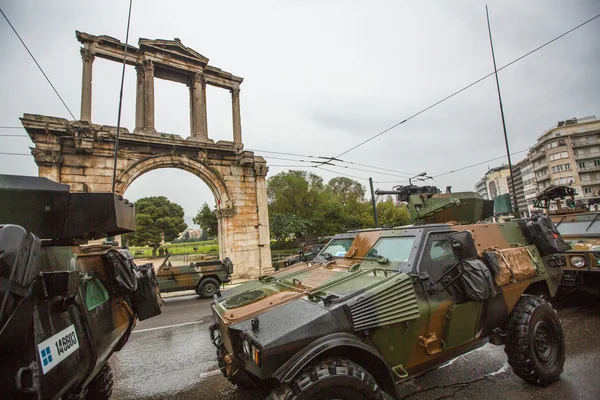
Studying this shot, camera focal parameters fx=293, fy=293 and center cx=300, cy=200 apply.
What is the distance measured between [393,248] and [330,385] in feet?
6.56

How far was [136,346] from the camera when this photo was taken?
5.71 m

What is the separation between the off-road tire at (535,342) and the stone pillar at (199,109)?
13.9 metres

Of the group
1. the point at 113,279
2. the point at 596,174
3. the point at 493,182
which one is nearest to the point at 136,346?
the point at 113,279

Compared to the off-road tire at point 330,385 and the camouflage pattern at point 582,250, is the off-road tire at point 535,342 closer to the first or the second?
the off-road tire at point 330,385

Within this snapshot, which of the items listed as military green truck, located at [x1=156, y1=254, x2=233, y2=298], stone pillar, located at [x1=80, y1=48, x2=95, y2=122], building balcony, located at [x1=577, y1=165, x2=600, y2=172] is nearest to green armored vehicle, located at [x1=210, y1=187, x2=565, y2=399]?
military green truck, located at [x1=156, y1=254, x2=233, y2=298]

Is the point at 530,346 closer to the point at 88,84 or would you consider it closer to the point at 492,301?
the point at 492,301

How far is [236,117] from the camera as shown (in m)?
15.9

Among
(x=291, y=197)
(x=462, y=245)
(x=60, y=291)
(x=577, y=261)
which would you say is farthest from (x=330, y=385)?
(x=291, y=197)

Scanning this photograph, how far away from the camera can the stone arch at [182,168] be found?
1230cm

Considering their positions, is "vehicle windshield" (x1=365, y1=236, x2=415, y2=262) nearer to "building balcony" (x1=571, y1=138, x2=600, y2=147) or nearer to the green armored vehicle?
the green armored vehicle

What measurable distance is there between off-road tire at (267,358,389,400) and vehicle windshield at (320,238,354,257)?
2348mm

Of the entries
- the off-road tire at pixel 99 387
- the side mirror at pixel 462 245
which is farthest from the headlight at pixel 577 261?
the off-road tire at pixel 99 387

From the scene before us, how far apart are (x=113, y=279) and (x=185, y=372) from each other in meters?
1.90

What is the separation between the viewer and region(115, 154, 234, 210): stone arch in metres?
12.3
